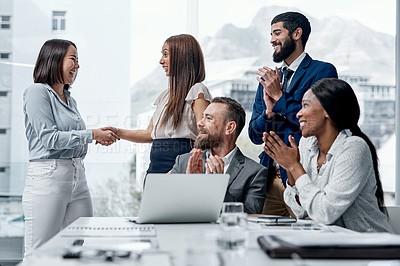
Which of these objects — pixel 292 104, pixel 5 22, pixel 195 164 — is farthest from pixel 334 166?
pixel 5 22

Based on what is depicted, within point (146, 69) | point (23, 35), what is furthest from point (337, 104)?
point (23, 35)

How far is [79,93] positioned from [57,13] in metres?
0.69

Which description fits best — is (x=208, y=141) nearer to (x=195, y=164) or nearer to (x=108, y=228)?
(x=195, y=164)

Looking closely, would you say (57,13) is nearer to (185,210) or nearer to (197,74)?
(197,74)

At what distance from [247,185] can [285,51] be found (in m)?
0.97

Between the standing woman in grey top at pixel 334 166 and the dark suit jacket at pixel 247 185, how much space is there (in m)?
0.25

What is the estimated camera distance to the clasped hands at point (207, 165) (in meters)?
2.57

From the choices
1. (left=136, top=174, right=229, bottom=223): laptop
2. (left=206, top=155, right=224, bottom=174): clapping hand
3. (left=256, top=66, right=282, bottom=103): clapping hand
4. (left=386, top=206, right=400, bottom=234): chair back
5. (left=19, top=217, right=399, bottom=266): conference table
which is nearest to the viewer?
(left=19, top=217, right=399, bottom=266): conference table

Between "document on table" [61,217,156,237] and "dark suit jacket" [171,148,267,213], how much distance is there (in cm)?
67

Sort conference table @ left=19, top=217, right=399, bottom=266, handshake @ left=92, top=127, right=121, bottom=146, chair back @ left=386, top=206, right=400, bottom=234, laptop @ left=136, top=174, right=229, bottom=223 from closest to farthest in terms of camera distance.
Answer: conference table @ left=19, top=217, right=399, bottom=266
laptop @ left=136, top=174, right=229, bottom=223
chair back @ left=386, top=206, right=400, bottom=234
handshake @ left=92, top=127, right=121, bottom=146

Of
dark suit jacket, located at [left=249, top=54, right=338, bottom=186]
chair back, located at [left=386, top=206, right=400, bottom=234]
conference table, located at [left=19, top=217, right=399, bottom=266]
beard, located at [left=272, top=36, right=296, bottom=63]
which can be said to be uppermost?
beard, located at [left=272, top=36, right=296, bottom=63]

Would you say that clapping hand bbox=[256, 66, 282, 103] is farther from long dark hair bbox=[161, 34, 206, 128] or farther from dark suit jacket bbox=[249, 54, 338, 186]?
long dark hair bbox=[161, 34, 206, 128]

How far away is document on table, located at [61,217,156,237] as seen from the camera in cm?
173

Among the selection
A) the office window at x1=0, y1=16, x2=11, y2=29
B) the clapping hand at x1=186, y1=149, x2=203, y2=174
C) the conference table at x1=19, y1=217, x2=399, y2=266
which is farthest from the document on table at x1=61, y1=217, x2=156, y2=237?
the office window at x1=0, y1=16, x2=11, y2=29
